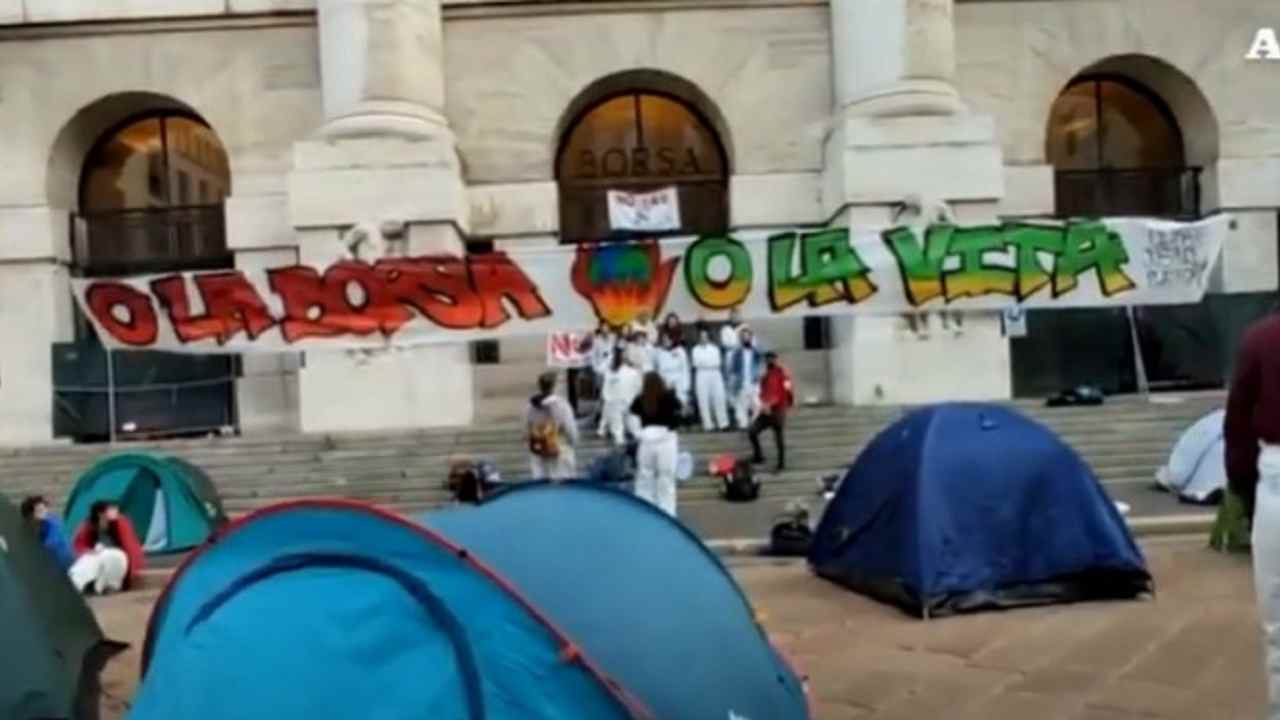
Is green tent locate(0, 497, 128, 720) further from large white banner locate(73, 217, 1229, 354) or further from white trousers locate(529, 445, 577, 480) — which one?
large white banner locate(73, 217, 1229, 354)

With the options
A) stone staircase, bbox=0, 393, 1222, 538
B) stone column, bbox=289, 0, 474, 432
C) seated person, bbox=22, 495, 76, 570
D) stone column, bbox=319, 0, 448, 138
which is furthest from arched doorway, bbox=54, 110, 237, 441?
seated person, bbox=22, 495, 76, 570

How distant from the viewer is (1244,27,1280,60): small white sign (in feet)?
86.6

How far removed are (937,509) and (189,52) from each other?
20045 mm

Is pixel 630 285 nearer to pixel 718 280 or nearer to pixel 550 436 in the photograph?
pixel 718 280

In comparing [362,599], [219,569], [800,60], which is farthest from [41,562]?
[800,60]

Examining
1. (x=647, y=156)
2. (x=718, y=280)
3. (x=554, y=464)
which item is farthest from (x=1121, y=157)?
(x=554, y=464)

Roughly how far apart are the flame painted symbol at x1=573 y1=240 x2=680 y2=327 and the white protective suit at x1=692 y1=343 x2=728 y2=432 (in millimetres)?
1718

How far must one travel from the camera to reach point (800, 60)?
25.9 m

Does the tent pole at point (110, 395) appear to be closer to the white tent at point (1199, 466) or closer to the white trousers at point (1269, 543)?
the white tent at point (1199, 466)

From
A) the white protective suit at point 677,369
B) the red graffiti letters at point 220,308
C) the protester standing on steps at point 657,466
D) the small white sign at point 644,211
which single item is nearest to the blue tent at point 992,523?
the protester standing on steps at point 657,466

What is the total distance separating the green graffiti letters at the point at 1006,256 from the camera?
60.5 feet

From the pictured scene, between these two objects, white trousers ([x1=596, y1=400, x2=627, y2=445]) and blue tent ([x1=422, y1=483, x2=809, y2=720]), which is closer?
blue tent ([x1=422, y1=483, x2=809, y2=720])

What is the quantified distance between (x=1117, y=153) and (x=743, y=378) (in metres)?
11.4

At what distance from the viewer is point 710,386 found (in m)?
19.5
